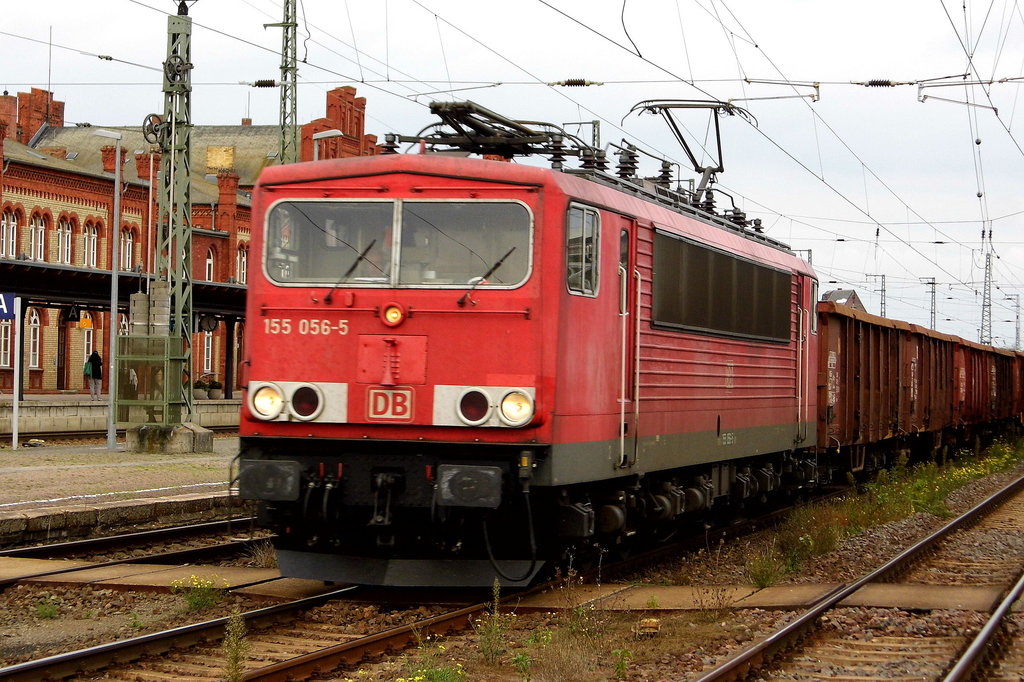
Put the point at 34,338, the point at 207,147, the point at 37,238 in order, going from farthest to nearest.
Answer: the point at 207,147 < the point at 37,238 < the point at 34,338

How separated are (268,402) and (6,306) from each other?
1376cm

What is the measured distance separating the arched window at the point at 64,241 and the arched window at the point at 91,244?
107 centimetres

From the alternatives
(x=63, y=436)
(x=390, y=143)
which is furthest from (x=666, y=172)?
(x=63, y=436)

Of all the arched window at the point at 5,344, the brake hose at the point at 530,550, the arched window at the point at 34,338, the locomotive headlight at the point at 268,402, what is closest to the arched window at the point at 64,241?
the arched window at the point at 34,338

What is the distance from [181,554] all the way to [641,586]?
4.36m

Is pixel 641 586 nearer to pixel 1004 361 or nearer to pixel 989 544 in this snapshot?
pixel 989 544

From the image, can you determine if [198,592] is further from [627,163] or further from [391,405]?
[627,163]

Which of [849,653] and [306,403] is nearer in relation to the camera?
[849,653]

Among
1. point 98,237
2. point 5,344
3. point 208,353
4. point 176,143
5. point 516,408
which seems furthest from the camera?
point 208,353

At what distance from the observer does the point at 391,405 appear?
9969mm

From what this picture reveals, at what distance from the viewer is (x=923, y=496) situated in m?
19.4

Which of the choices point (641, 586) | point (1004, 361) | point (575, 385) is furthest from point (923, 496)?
point (1004, 361)

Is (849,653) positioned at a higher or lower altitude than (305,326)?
lower

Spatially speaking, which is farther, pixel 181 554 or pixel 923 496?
pixel 923 496
